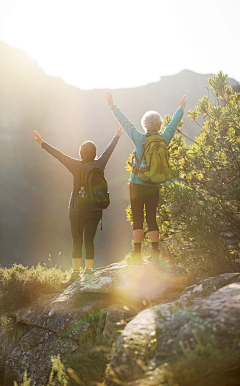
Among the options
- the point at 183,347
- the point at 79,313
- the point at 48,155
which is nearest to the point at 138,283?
the point at 79,313

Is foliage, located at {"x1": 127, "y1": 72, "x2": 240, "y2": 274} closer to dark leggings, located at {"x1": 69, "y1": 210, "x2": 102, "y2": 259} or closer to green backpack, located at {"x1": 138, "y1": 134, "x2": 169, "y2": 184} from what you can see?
dark leggings, located at {"x1": 69, "y1": 210, "x2": 102, "y2": 259}

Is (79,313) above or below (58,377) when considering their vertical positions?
above

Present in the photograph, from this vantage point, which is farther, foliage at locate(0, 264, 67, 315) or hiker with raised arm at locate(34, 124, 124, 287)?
foliage at locate(0, 264, 67, 315)

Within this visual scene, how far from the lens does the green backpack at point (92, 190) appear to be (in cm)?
458

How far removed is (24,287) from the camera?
5348 millimetres

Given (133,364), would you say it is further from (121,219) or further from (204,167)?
(121,219)

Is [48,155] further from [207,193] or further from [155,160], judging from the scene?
[155,160]

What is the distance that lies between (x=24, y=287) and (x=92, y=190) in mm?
2304

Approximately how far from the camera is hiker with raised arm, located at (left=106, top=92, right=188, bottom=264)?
3.85m

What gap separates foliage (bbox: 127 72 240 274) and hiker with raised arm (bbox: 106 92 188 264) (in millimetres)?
836

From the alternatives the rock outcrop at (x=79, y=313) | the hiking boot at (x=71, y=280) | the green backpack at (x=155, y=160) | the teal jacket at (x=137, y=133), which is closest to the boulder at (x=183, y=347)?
the rock outcrop at (x=79, y=313)

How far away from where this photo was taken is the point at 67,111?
124ft

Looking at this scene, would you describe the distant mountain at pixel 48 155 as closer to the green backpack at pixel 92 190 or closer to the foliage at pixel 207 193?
the foliage at pixel 207 193

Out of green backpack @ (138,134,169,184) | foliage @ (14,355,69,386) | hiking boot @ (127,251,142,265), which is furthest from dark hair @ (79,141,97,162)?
foliage @ (14,355,69,386)
